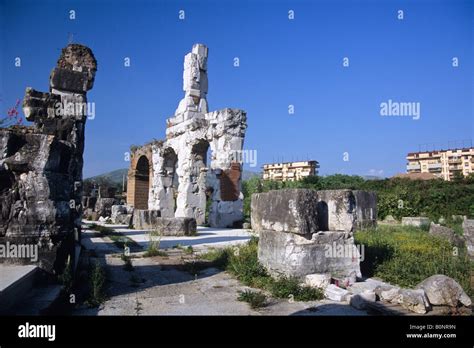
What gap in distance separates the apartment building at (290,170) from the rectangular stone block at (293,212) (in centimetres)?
5970

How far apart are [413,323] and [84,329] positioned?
10.2 feet

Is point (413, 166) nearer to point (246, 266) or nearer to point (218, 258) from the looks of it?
point (218, 258)

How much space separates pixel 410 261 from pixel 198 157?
1294 centimetres

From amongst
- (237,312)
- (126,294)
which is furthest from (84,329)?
(237,312)

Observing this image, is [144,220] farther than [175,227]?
Yes

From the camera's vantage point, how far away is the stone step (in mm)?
3237

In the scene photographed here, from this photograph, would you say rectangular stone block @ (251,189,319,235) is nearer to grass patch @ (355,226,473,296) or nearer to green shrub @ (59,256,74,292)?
grass patch @ (355,226,473,296)

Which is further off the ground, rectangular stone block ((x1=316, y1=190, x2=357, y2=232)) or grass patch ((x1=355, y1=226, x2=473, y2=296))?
rectangular stone block ((x1=316, y1=190, x2=357, y2=232))

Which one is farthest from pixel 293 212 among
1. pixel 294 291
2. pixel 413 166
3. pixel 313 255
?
pixel 413 166

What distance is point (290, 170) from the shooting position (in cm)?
7506

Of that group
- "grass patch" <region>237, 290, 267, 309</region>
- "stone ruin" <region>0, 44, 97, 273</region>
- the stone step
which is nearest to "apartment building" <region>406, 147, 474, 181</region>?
"grass patch" <region>237, 290, 267, 309</region>

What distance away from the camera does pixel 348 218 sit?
5.40m

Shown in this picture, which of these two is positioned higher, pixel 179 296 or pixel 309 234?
pixel 309 234

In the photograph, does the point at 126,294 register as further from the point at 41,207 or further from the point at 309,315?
the point at 309,315
